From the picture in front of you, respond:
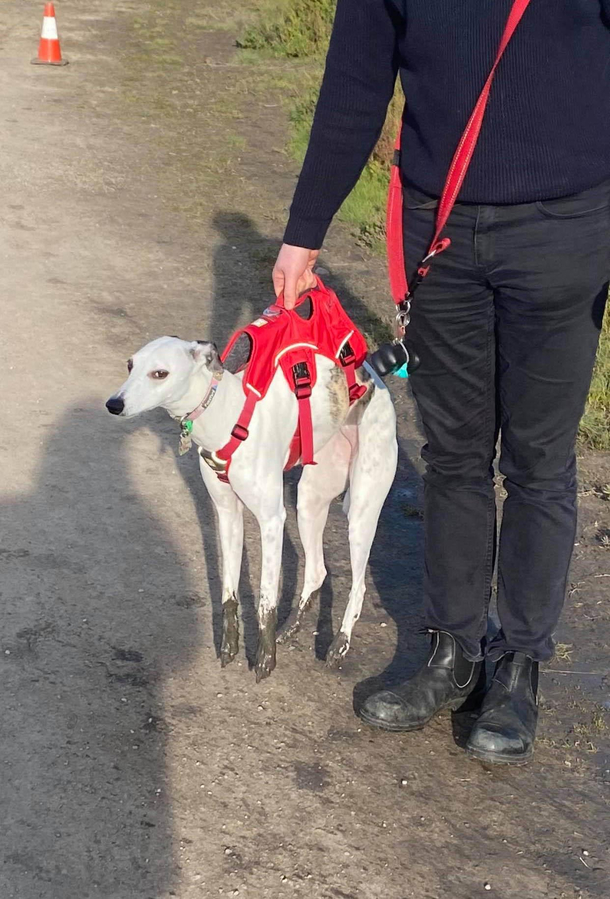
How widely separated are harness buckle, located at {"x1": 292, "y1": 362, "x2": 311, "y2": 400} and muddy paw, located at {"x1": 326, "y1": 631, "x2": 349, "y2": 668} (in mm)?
837

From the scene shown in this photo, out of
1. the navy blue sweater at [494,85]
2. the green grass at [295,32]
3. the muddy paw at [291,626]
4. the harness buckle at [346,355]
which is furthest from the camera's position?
the green grass at [295,32]

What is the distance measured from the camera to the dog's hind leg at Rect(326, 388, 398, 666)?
364 cm

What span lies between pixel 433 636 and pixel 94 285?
3.96m

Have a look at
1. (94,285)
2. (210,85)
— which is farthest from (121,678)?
(210,85)

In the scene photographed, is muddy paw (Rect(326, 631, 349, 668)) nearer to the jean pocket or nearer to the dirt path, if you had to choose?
the dirt path

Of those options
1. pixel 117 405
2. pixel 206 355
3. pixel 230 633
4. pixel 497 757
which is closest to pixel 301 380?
pixel 206 355

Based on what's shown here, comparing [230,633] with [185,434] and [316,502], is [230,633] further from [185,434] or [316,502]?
[185,434]

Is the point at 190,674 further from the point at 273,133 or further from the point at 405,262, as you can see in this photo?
the point at 273,133

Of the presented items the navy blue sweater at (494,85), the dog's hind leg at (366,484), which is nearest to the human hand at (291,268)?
the navy blue sweater at (494,85)

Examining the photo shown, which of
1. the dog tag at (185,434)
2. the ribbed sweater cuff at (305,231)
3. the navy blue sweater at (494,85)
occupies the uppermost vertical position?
the navy blue sweater at (494,85)

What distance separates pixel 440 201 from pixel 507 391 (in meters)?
0.57

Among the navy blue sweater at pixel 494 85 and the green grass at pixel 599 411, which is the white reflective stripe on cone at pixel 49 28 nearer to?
the green grass at pixel 599 411

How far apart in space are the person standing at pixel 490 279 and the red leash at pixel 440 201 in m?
0.03

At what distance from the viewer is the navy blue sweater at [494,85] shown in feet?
8.89
